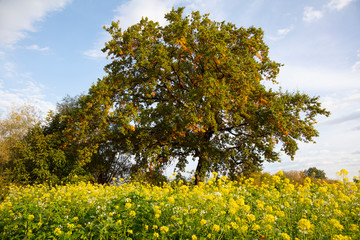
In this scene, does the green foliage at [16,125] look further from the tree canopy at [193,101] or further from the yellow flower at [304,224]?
the yellow flower at [304,224]

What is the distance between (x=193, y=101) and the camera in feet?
45.3

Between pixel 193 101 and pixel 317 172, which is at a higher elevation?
pixel 193 101

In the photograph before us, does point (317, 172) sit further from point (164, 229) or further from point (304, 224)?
point (164, 229)

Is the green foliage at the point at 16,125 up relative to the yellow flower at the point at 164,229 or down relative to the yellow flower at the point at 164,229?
up

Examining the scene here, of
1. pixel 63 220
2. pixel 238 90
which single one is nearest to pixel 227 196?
pixel 63 220

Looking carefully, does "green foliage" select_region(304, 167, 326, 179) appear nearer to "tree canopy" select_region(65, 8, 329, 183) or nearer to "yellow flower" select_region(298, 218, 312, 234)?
"tree canopy" select_region(65, 8, 329, 183)

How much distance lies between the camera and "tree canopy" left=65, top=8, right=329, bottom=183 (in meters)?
13.9

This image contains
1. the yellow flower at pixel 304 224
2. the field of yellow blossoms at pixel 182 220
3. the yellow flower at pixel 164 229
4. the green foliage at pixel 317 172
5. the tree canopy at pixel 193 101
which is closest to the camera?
the yellow flower at pixel 304 224

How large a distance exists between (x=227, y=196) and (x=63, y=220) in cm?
376

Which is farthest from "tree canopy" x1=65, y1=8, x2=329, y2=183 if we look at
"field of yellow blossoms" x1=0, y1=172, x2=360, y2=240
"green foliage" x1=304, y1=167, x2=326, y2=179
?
"green foliage" x1=304, y1=167, x2=326, y2=179

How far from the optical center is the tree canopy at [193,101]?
13.9 metres

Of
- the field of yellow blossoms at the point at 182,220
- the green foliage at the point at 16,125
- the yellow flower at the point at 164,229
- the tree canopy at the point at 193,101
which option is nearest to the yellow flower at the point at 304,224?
the field of yellow blossoms at the point at 182,220

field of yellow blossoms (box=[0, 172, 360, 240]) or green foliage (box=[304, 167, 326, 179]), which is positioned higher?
green foliage (box=[304, 167, 326, 179])

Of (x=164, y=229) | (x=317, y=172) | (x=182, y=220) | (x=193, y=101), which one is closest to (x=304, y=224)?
(x=182, y=220)
